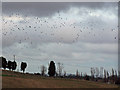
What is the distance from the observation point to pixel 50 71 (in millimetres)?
125375

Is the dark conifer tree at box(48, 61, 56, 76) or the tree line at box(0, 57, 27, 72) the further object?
the tree line at box(0, 57, 27, 72)

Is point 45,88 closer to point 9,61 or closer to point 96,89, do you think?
point 96,89

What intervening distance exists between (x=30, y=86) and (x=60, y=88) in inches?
317

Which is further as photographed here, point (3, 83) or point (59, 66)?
point (59, 66)

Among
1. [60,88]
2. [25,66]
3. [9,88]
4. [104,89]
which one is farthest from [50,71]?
[9,88]

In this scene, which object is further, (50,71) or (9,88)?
(50,71)

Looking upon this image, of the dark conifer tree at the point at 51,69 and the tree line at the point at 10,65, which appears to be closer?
the dark conifer tree at the point at 51,69

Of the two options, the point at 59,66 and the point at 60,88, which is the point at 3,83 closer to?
the point at 60,88

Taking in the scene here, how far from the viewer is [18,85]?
55.0 metres

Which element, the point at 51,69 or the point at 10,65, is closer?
the point at 51,69

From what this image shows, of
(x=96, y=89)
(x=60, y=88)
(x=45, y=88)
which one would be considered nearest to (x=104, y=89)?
(x=96, y=89)

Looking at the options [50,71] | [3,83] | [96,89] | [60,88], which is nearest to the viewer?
[3,83]

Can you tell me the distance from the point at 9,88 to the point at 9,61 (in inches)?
3726

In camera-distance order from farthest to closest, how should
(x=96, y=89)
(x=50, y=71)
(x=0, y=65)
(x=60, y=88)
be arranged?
(x=0, y=65) < (x=50, y=71) < (x=96, y=89) < (x=60, y=88)
